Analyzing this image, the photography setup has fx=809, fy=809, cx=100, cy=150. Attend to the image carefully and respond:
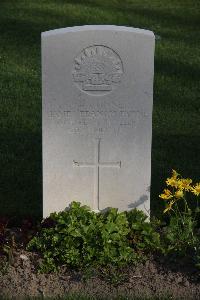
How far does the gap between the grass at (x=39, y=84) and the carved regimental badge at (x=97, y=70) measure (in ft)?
4.53

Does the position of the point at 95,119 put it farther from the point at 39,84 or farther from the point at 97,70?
the point at 39,84

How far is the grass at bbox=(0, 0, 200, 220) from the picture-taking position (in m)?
7.43

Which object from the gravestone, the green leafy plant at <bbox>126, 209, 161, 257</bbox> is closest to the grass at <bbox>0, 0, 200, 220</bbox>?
the gravestone

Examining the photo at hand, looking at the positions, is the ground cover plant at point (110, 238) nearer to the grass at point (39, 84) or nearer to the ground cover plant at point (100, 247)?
the ground cover plant at point (100, 247)

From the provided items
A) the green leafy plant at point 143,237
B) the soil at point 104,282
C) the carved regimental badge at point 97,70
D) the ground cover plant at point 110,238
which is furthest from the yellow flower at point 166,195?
the carved regimental badge at point 97,70

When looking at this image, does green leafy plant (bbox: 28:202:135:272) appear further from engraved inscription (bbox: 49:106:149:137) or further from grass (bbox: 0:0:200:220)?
grass (bbox: 0:0:200:220)

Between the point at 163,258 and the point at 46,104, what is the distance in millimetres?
1360

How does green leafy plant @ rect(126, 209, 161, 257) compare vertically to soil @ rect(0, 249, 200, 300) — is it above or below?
above

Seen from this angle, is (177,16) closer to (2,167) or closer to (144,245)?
(2,167)

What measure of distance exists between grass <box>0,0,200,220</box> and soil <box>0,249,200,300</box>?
3.36 ft

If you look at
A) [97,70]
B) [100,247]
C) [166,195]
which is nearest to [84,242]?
[100,247]

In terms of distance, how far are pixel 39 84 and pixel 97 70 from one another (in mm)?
4834

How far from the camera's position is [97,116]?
5691mm

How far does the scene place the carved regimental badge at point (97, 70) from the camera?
555 cm
